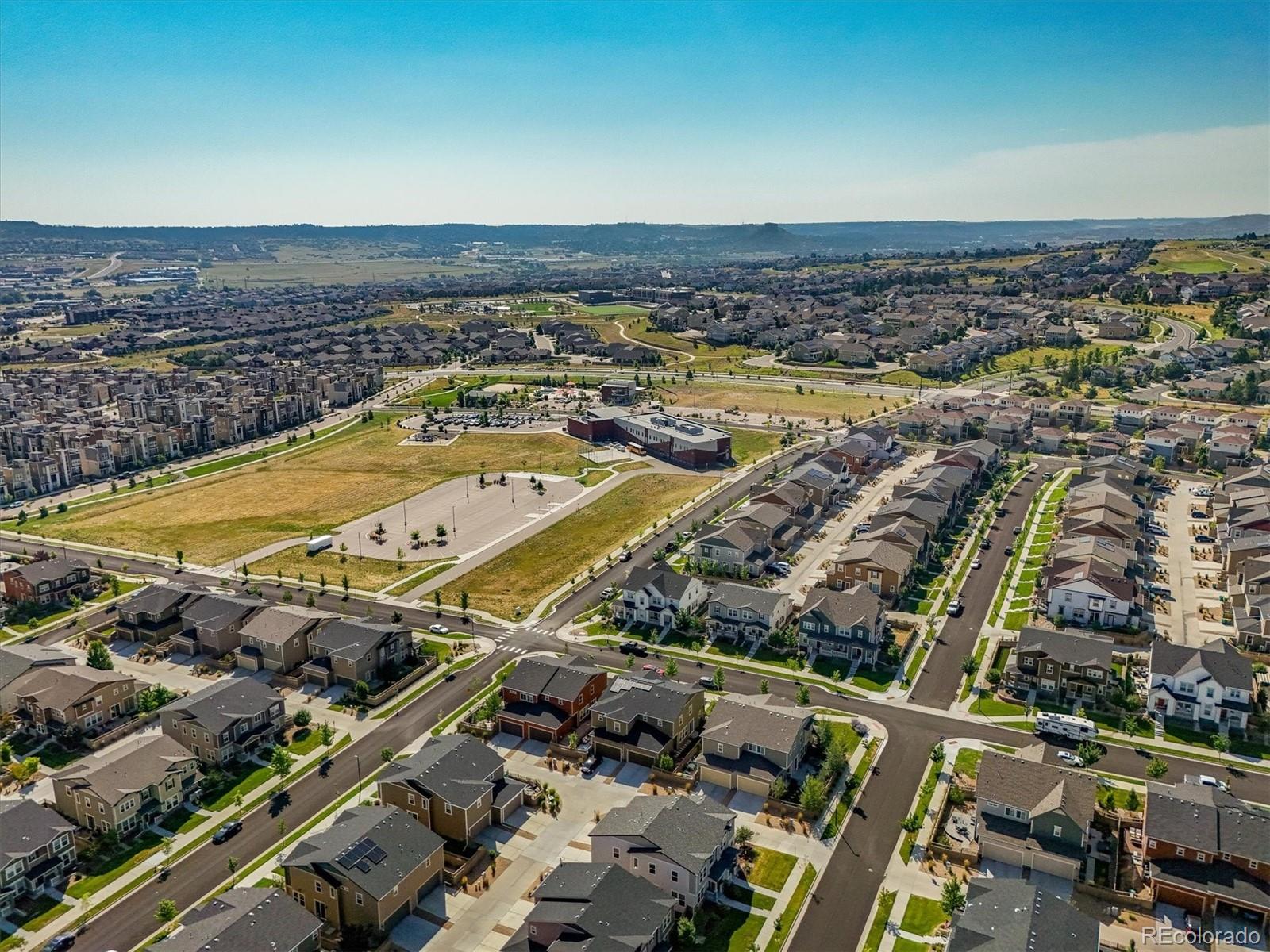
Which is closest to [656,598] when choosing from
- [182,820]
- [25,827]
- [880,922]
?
[880,922]

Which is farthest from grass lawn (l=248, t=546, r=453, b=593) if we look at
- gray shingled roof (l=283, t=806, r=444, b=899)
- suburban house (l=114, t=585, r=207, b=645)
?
gray shingled roof (l=283, t=806, r=444, b=899)

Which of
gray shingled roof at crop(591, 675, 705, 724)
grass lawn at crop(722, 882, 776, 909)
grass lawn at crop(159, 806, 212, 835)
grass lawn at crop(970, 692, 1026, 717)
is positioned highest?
gray shingled roof at crop(591, 675, 705, 724)

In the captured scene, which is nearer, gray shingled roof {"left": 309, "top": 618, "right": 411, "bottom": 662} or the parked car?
the parked car

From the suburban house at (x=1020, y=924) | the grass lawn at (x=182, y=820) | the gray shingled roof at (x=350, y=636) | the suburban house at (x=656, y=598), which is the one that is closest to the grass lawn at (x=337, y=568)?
the gray shingled roof at (x=350, y=636)

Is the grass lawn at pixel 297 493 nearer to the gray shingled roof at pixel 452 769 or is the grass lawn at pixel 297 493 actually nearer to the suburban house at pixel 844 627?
the gray shingled roof at pixel 452 769

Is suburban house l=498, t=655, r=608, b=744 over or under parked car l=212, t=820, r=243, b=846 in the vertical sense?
over

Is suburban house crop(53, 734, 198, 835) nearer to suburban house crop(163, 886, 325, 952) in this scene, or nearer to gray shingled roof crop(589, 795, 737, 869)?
suburban house crop(163, 886, 325, 952)

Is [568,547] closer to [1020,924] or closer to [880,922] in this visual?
[880,922]
